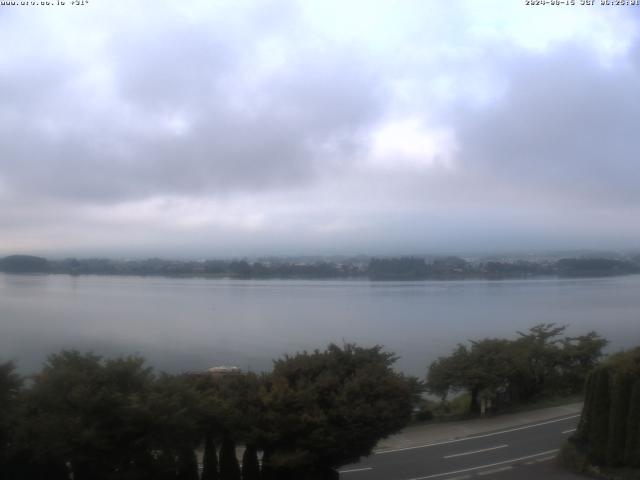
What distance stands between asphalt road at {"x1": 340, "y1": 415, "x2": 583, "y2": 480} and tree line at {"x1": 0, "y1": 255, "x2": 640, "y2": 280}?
159 feet

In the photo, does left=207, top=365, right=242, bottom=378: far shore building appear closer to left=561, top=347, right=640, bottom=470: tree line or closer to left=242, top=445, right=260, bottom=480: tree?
left=242, top=445, right=260, bottom=480: tree

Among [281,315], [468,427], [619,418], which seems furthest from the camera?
[281,315]

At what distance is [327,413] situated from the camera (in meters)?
11.6

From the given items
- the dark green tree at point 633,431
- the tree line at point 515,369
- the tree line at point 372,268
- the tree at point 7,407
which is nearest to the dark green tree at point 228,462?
the tree at point 7,407

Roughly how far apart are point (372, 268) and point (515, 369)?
46.9 metres

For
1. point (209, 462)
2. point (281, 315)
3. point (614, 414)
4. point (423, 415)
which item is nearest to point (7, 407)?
point (209, 462)

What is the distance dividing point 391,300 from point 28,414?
46.7 metres

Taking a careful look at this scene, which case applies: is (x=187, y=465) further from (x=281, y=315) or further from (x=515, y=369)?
(x=281, y=315)

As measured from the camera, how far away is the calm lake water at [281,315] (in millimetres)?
31578

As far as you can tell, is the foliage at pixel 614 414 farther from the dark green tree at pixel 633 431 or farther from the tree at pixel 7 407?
the tree at pixel 7 407

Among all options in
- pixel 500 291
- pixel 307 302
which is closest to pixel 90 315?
pixel 307 302

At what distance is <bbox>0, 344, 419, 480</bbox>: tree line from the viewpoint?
9.99m

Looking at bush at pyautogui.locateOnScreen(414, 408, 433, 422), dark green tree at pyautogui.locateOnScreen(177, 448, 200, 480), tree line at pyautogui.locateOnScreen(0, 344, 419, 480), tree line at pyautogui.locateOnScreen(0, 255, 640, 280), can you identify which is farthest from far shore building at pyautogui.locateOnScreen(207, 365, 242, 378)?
tree line at pyautogui.locateOnScreen(0, 255, 640, 280)

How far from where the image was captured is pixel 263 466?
38.7 ft
